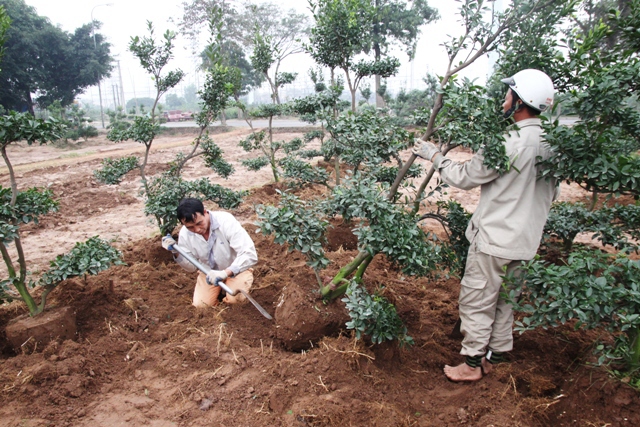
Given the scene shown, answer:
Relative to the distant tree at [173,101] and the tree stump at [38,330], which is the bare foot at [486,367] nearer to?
the tree stump at [38,330]

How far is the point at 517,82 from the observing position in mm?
2586

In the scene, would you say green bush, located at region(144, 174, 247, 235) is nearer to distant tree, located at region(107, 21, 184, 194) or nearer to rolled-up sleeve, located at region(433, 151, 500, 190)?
distant tree, located at region(107, 21, 184, 194)

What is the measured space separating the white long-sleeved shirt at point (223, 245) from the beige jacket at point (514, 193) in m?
1.91

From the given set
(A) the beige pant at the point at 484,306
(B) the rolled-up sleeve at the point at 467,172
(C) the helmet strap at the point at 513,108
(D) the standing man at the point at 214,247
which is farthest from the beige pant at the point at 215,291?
(C) the helmet strap at the point at 513,108

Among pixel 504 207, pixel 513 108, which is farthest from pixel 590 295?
pixel 513 108

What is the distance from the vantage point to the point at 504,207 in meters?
2.63

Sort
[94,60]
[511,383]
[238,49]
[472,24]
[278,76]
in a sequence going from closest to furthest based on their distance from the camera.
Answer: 1. [511,383]
2. [472,24]
3. [278,76]
4. [94,60]
5. [238,49]

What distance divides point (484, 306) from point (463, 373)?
0.51 meters

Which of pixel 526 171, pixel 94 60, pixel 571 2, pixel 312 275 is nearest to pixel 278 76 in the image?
pixel 312 275

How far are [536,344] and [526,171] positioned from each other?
1.50 meters

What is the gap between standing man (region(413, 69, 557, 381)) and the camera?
256 cm

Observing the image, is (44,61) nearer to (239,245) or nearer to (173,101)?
(239,245)

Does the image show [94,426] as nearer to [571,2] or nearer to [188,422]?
[188,422]

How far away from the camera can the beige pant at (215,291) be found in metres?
4.07
